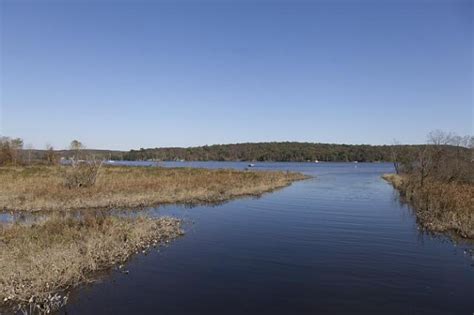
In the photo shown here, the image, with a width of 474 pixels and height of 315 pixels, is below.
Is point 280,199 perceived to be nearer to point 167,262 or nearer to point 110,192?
point 110,192

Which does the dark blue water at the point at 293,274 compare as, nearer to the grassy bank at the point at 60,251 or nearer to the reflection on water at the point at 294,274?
the reflection on water at the point at 294,274

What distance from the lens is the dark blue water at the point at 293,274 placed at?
1070 cm

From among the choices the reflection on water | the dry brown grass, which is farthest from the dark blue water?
the dry brown grass

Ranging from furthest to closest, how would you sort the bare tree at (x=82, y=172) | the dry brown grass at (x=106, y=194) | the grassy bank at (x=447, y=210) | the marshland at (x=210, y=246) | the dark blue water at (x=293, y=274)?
1. the bare tree at (x=82, y=172)
2. the dry brown grass at (x=106, y=194)
3. the grassy bank at (x=447, y=210)
4. the marshland at (x=210, y=246)
5. the dark blue water at (x=293, y=274)

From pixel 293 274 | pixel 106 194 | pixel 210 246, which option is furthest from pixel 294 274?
pixel 106 194

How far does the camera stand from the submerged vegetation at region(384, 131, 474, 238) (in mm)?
21531

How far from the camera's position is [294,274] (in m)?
13.5

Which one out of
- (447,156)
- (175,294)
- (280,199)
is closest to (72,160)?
(280,199)

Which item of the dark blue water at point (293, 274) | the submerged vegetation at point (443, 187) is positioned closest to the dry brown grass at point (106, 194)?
the dark blue water at point (293, 274)

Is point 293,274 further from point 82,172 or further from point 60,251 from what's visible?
point 82,172

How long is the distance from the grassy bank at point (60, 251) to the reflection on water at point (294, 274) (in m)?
0.71

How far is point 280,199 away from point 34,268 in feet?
85.4

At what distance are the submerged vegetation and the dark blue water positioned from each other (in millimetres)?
1691

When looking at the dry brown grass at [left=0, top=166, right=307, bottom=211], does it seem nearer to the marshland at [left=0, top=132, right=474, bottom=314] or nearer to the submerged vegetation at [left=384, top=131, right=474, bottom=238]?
the marshland at [left=0, top=132, right=474, bottom=314]
